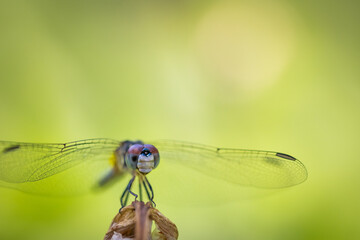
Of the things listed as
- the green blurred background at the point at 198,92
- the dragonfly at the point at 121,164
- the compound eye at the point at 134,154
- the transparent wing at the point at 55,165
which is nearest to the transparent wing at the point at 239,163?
the dragonfly at the point at 121,164

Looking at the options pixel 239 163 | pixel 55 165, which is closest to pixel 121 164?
pixel 55 165

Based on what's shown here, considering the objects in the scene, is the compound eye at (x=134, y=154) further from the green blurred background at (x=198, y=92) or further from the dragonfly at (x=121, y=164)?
the green blurred background at (x=198, y=92)

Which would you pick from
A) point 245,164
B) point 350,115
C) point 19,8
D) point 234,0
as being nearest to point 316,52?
point 350,115

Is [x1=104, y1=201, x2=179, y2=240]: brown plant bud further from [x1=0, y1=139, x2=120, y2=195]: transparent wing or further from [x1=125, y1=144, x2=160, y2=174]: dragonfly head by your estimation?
[x1=0, y1=139, x2=120, y2=195]: transparent wing

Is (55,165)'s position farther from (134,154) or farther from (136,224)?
(136,224)

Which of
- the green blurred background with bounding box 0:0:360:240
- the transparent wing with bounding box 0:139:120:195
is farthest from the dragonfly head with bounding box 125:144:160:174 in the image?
the green blurred background with bounding box 0:0:360:240

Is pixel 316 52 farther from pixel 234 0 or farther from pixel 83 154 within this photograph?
pixel 83 154
